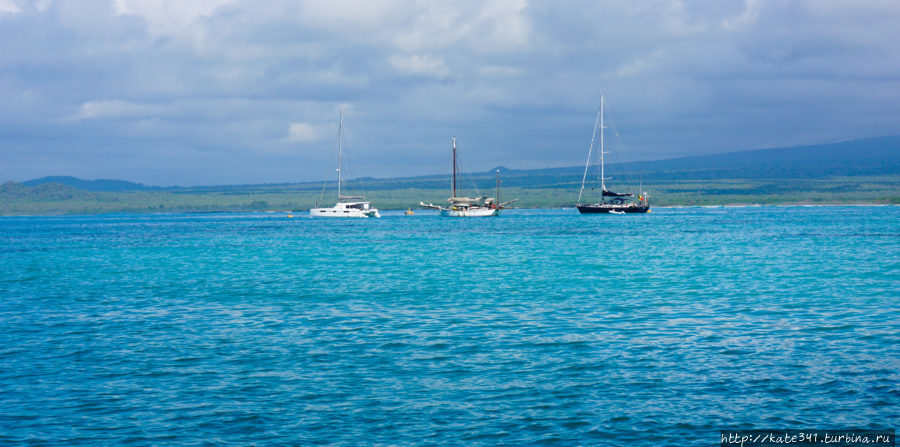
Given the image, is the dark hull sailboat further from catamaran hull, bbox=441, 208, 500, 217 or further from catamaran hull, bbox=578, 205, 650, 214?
catamaran hull, bbox=441, 208, 500, 217

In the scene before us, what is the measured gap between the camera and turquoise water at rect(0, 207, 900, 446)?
51.0 feet

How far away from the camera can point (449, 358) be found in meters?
21.5

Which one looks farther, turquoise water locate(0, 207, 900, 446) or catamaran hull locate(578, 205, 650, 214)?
catamaran hull locate(578, 205, 650, 214)

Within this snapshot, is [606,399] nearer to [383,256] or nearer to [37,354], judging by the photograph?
[37,354]

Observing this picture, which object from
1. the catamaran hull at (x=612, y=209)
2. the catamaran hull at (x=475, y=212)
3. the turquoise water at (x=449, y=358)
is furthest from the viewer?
the catamaran hull at (x=612, y=209)

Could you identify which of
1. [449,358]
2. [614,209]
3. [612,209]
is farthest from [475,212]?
[449,358]

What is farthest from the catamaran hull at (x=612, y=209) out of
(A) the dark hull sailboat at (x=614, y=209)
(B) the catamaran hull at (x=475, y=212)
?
(B) the catamaran hull at (x=475, y=212)

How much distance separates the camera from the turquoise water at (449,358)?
1553 cm

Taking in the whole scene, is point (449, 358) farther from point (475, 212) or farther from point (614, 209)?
point (614, 209)

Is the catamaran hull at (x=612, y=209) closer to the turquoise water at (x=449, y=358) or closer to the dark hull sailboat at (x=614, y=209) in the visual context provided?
the dark hull sailboat at (x=614, y=209)

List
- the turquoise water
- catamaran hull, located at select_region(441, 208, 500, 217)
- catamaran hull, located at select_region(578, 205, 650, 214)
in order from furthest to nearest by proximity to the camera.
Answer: catamaran hull, located at select_region(578, 205, 650, 214), catamaran hull, located at select_region(441, 208, 500, 217), the turquoise water

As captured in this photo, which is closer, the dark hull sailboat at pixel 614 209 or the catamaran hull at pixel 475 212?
the catamaran hull at pixel 475 212

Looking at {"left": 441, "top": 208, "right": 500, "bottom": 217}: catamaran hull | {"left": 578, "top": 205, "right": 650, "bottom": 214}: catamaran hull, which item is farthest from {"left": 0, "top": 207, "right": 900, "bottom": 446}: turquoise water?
{"left": 578, "top": 205, "right": 650, "bottom": 214}: catamaran hull

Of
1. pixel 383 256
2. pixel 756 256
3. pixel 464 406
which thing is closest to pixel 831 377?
pixel 464 406
